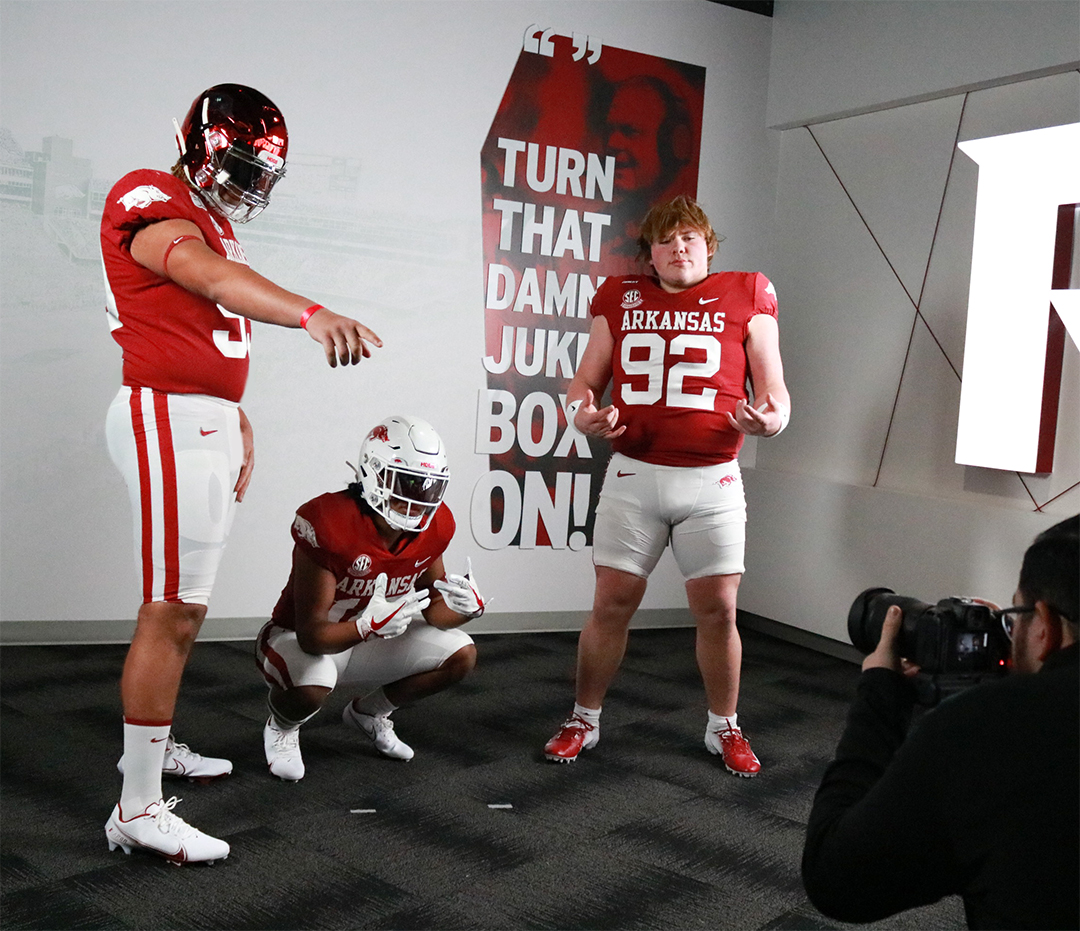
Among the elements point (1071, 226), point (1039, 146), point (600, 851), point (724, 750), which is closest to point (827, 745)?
point (724, 750)

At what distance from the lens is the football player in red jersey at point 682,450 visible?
2.76 metres

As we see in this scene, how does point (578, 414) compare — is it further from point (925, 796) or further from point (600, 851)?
point (925, 796)

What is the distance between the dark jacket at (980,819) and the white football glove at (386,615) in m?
1.42

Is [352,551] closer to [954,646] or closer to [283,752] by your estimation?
[283,752]

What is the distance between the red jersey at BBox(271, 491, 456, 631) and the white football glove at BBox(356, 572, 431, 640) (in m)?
0.08

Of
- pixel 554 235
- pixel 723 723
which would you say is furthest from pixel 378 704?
pixel 554 235

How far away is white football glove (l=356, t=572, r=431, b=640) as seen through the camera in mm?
2328

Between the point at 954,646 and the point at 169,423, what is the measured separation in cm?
Answer: 147

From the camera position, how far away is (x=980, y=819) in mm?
900

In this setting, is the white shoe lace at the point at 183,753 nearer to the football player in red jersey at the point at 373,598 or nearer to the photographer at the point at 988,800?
the football player in red jersey at the point at 373,598

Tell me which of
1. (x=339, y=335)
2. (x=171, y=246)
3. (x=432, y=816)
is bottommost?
(x=432, y=816)

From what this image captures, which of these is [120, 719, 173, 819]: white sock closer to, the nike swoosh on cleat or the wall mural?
the nike swoosh on cleat

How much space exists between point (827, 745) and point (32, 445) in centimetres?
270

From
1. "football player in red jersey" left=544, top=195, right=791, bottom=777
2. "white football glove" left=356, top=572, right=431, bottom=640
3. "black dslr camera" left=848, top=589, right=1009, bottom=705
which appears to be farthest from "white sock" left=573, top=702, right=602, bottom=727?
"black dslr camera" left=848, top=589, right=1009, bottom=705
